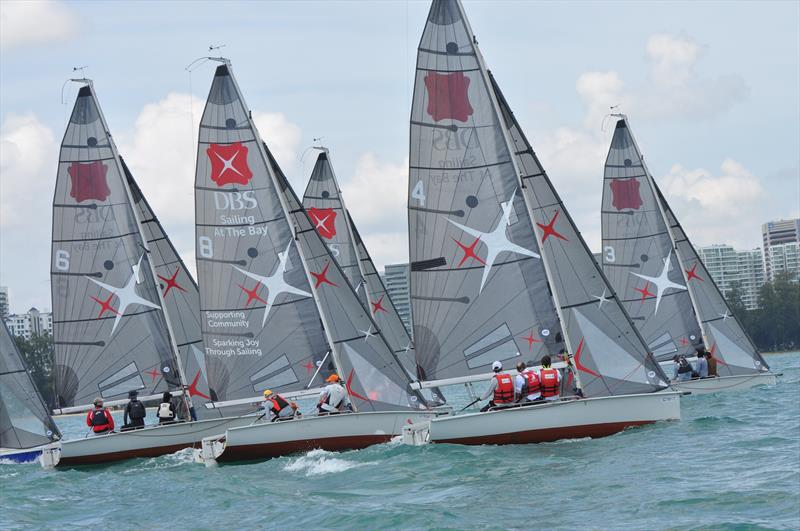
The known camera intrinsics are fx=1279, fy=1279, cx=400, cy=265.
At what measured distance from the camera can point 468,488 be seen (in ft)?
61.3

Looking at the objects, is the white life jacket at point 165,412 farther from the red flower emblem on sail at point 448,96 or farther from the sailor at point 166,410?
the red flower emblem on sail at point 448,96

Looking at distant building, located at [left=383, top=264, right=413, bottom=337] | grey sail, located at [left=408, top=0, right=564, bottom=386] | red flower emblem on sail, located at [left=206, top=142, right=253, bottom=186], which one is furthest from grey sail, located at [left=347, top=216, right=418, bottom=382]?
distant building, located at [left=383, top=264, right=413, bottom=337]

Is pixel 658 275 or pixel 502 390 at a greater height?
pixel 658 275

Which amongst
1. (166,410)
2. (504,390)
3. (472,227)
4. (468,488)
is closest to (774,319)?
(166,410)

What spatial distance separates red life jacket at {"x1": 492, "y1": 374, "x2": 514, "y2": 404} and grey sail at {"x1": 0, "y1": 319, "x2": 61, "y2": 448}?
39.4 ft

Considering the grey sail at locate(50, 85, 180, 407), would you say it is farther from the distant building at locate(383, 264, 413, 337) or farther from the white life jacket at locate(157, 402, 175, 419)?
the distant building at locate(383, 264, 413, 337)

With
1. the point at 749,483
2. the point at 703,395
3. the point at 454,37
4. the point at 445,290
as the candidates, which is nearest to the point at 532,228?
the point at 445,290

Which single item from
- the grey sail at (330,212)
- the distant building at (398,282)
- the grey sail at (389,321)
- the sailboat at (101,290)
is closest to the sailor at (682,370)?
the grey sail at (389,321)

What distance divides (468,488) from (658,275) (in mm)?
21430

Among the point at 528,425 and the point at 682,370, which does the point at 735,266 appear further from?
the point at 528,425

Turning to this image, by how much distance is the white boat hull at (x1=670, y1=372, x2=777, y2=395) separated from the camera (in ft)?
115

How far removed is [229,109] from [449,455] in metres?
9.58

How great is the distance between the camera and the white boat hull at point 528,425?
22.1m

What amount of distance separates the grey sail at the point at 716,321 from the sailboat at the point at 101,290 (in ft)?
53.4
